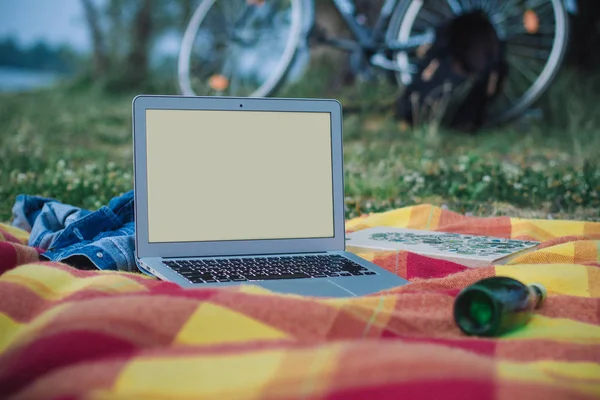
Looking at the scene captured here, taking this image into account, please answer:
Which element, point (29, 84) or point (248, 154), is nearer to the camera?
point (248, 154)

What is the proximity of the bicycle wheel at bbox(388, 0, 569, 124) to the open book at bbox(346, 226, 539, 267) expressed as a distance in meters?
2.97

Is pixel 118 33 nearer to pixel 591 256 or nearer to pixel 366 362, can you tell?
pixel 591 256

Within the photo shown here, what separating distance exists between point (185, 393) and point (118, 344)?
173 millimetres

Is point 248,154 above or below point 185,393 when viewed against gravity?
above

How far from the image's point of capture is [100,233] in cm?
222

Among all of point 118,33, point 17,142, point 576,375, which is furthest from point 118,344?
point 118,33

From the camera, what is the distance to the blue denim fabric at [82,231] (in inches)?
76.5

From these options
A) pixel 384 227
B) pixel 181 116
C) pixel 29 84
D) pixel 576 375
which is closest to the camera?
pixel 576 375

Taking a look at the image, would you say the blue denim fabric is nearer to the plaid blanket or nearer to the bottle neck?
the plaid blanket

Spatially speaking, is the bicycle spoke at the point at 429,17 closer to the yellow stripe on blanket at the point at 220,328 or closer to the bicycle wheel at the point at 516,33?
the bicycle wheel at the point at 516,33

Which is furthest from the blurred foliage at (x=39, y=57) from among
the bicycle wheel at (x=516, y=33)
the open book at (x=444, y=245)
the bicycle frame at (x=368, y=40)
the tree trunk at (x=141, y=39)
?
the open book at (x=444, y=245)

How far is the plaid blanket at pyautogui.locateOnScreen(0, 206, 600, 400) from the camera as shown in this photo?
3.76 ft

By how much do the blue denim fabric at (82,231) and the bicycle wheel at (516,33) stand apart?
3.17 m

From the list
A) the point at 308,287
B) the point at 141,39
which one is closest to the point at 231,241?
the point at 308,287
